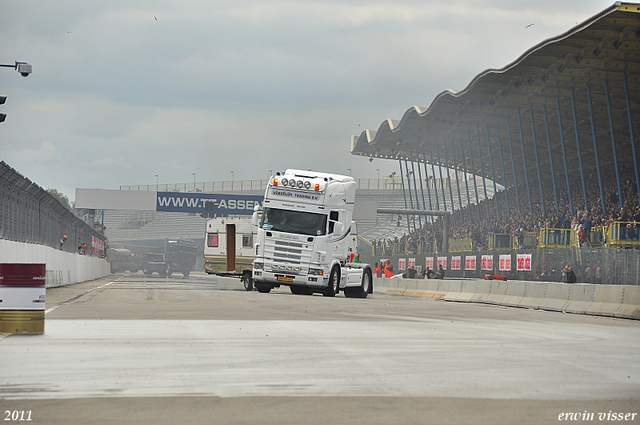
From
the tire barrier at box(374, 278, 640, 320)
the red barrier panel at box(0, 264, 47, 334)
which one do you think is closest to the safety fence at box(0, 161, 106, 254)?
the red barrier panel at box(0, 264, 47, 334)

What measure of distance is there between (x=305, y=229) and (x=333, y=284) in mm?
2269

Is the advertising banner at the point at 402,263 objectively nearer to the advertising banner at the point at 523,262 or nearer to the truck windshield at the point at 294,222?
the advertising banner at the point at 523,262

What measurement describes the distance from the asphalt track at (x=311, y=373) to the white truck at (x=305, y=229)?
12.2 metres

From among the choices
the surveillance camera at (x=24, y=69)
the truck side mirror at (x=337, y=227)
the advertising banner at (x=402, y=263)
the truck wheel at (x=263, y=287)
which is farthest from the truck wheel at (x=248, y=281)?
the advertising banner at (x=402, y=263)

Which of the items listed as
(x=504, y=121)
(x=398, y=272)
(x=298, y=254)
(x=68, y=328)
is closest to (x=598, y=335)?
(x=68, y=328)

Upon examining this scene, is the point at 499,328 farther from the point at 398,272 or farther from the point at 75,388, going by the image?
the point at 398,272

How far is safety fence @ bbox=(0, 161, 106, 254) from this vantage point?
23141 millimetres

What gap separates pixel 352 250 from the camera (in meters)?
29.0

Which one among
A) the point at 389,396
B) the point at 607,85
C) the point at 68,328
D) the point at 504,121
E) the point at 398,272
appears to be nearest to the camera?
the point at 389,396

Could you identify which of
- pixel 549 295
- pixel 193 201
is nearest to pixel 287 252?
pixel 549 295

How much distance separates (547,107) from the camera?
5219 centimetres

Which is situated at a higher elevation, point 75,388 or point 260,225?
point 260,225

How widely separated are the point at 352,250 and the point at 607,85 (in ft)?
66.9

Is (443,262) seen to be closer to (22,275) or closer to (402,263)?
(402,263)
